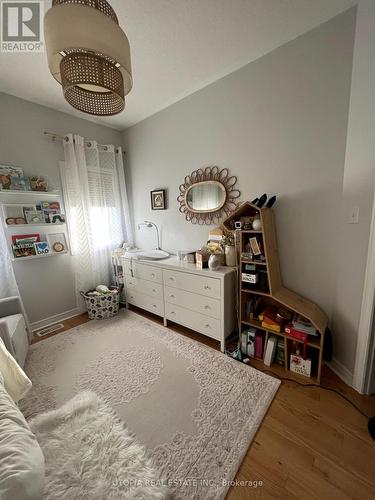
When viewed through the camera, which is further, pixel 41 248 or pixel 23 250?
pixel 41 248

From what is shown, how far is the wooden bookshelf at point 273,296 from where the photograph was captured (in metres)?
1.56

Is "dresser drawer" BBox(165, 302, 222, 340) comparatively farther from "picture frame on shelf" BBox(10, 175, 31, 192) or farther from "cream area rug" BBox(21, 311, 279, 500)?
"picture frame on shelf" BBox(10, 175, 31, 192)

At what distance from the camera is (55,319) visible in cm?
266

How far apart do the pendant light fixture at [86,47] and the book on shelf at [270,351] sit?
207 cm

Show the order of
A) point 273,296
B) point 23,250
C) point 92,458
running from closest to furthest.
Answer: point 92,458, point 273,296, point 23,250

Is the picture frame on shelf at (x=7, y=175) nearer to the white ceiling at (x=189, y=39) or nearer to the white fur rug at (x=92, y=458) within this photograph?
the white ceiling at (x=189, y=39)

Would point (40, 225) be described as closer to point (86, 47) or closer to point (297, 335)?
point (86, 47)

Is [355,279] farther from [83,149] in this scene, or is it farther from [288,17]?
[83,149]

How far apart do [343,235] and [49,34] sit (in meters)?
2.11

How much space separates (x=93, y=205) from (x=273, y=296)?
100 inches

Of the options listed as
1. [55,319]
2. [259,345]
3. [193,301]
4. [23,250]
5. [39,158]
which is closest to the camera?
[259,345]

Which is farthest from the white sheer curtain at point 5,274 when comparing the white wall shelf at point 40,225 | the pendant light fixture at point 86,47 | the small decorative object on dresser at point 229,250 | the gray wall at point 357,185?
the gray wall at point 357,185

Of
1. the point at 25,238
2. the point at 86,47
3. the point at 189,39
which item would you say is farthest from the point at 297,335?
the point at 25,238

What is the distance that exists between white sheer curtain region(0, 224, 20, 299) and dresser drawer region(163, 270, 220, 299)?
162 cm
